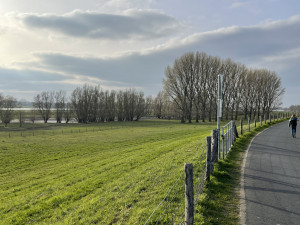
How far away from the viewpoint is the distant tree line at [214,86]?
212ft

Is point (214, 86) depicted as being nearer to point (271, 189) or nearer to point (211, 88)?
point (211, 88)

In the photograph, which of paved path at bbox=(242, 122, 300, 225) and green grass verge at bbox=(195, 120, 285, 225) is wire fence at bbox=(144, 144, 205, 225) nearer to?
green grass verge at bbox=(195, 120, 285, 225)

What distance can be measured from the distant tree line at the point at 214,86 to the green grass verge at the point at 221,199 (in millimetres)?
56650

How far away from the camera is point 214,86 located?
218 feet

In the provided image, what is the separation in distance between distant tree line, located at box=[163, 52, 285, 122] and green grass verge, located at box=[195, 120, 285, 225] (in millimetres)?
56650

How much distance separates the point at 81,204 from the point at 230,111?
6888 centimetres

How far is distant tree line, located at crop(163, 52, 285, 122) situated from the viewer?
64.6 meters

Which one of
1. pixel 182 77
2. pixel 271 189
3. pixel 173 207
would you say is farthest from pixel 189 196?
pixel 182 77

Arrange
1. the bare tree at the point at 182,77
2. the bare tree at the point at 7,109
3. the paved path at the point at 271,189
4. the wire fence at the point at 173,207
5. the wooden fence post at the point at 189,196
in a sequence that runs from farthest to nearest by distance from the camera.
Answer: the bare tree at the point at 7,109, the bare tree at the point at 182,77, the paved path at the point at 271,189, the wire fence at the point at 173,207, the wooden fence post at the point at 189,196

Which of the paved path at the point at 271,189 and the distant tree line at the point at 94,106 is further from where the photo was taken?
the distant tree line at the point at 94,106

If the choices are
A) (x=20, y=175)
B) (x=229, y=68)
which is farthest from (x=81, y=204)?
(x=229, y=68)

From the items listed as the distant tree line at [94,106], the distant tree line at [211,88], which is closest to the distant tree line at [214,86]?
the distant tree line at [211,88]

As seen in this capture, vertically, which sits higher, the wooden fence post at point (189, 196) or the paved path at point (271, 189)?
the wooden fence post at point (189, 196)

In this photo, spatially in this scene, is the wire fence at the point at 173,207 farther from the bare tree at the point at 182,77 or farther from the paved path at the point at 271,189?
the bare tree at the point at 182,77
